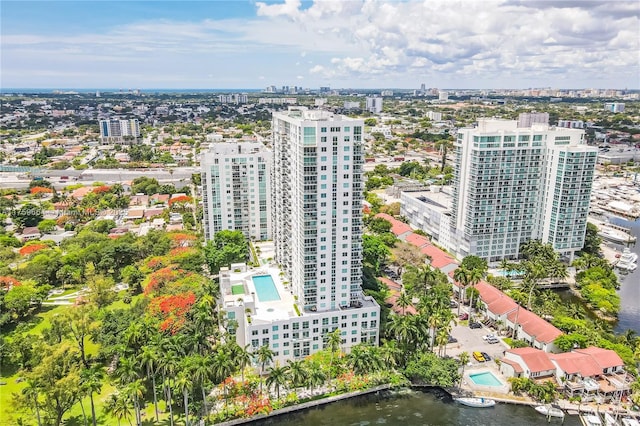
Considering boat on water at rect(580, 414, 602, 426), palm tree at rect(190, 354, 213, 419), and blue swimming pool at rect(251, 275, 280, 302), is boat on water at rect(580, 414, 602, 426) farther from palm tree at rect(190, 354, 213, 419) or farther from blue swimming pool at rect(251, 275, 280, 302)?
palm tree at rect(190, 354, 213, 419)

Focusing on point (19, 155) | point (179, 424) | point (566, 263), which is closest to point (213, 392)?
point (179, 424)

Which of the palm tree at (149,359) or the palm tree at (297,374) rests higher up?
the palm tree at (149,359)

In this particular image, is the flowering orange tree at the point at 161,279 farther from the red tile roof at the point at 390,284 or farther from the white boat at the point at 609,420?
the white boat at the point at 609,420

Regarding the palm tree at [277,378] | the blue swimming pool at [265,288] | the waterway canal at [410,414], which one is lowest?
the waterway canal at [410,414]

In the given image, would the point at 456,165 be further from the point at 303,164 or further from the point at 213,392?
the point at 213,392

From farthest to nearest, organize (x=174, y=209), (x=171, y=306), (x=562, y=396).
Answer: (x=174, y=209)
(x=171, y=306)
(x=562, y=396)

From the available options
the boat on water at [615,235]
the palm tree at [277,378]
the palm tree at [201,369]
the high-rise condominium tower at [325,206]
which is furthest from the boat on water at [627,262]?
the palm tree at [201,369]

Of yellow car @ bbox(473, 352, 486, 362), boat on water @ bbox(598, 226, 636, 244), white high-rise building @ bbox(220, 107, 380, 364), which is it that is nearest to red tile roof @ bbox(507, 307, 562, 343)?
yellow car @ bbox(473, 352, 486, 362)
